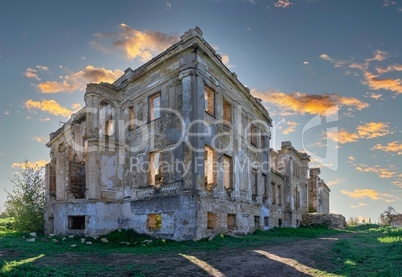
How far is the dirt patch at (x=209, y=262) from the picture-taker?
23.4 feet

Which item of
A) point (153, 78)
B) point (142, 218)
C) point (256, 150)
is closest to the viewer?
point (142, 218)

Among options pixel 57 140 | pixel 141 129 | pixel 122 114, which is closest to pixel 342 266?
pixel 141 129

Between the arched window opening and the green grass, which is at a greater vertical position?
the arched window opening

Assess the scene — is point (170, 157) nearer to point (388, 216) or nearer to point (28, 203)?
point (28, 203)

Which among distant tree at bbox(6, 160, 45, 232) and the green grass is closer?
the green grass

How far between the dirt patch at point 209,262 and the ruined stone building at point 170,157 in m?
3.08

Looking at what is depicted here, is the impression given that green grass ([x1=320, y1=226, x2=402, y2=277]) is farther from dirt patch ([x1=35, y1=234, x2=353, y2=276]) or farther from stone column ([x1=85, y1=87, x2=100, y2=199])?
stone column ([x1=85, y1=87, x2=100, y2=199])

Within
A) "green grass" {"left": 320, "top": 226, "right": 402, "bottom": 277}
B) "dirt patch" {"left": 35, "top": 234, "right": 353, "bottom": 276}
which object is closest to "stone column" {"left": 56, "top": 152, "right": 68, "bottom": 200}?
"dirt patch" {"left": 35, "top": 234, "right": 353, "bottom": 276}

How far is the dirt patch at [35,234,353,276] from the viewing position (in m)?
7.14

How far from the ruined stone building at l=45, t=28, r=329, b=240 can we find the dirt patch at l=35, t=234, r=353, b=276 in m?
3.08

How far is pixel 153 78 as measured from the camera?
15.6m

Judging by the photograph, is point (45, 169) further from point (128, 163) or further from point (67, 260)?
point (67, 260)

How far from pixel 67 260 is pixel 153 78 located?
31.4ft

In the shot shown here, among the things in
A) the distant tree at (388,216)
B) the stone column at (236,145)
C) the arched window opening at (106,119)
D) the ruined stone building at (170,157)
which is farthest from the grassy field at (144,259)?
the distant tree at (388,216)
